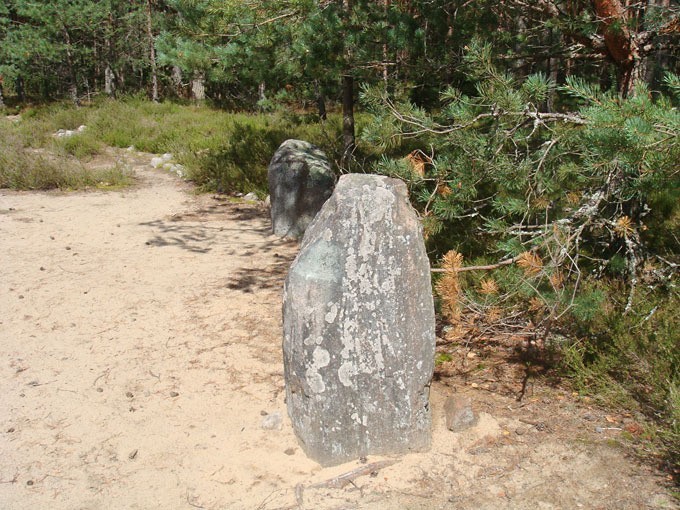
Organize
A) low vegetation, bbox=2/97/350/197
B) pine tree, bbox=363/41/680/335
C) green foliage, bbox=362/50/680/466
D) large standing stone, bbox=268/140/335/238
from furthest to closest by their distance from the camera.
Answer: low vegetation, bbox=2/97/350/197 < large standing stone, bbox=268/140/335/238 < green foliage, bbox=362/50/680/466 < pine tree, bbox=363/41/680/335

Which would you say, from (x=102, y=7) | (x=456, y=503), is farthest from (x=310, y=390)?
(x=102, y=7)

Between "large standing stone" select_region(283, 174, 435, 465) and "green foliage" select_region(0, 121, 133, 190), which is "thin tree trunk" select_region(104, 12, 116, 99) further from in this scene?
"large standing stone" select_region(283, 174, 435, 465)

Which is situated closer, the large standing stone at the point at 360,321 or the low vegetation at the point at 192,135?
the large standing stone at the point at 360,321

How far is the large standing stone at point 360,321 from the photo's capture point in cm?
302

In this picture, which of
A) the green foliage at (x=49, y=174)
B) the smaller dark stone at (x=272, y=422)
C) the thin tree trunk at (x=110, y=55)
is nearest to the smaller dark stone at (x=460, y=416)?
the smaller dark stone at (x=272, y=422)

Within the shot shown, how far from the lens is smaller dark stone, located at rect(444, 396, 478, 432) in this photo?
339 cm

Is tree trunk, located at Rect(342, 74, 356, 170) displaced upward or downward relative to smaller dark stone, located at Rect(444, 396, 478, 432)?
upward

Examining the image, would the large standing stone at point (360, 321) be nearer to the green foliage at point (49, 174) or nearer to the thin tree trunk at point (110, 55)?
the green foliage at point (49, 174)

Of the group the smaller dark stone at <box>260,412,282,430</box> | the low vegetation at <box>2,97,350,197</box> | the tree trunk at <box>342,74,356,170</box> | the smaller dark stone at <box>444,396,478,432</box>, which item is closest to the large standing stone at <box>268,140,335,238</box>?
the tree trunk at <box>342,74,356,170</box>

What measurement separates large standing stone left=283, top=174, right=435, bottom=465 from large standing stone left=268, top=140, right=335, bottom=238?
3.98 meters

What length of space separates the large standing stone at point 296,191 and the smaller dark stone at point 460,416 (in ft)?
12.8

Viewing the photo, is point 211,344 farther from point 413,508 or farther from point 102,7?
point 102,7

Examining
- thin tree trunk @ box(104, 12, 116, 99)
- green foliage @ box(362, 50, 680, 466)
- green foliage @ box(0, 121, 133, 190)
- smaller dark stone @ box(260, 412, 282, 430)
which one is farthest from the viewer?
thin tree trunk @ box(104, 12, 116, 99)

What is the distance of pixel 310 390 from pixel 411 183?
1523 millimetres
